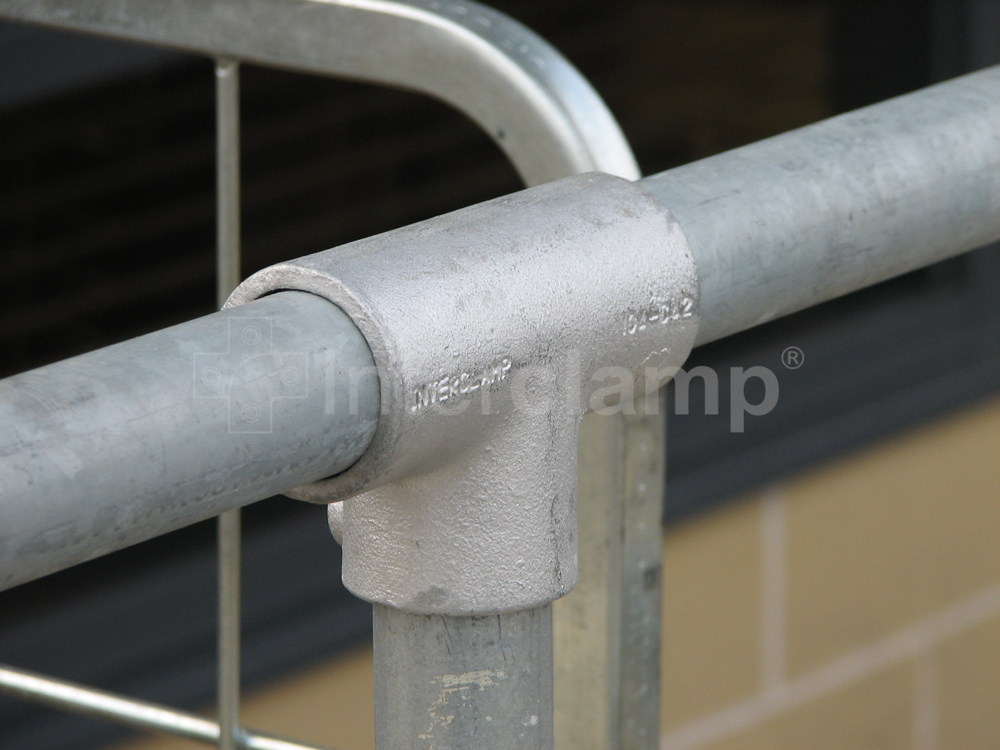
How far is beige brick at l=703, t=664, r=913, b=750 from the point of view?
214 cm

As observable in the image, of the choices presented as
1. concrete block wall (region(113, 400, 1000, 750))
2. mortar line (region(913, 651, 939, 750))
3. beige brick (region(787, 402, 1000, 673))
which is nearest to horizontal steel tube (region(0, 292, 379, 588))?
concrete block wall (region(113, 400, 1000, 750))

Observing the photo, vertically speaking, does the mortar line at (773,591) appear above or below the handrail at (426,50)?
above

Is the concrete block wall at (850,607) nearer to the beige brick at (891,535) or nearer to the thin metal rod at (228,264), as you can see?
the beige brick at (891,535)

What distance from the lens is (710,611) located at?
2059 millimetres

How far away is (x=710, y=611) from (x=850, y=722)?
15.1 inches

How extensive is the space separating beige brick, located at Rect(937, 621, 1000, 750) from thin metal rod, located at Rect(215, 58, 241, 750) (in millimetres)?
1975

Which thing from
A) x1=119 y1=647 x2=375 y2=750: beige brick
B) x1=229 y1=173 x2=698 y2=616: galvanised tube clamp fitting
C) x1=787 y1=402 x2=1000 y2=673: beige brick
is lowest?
x1=229 y1=173 x2=698 y2=616: galvanised tube clamp fitting

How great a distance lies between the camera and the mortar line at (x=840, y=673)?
2.07m

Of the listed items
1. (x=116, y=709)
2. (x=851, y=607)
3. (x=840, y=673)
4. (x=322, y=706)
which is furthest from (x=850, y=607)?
(x=116, y=709)

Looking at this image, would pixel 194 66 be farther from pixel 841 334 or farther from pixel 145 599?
pixel 841 334

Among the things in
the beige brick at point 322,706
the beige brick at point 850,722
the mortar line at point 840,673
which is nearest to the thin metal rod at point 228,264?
the beige brick at point 322,706

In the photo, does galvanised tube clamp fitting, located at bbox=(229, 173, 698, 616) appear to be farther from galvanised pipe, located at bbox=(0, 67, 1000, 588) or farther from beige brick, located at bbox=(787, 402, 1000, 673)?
beige brick, located at bbox=(787, 402, 1000, 673)

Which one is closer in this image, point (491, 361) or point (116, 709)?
point (491, 361)

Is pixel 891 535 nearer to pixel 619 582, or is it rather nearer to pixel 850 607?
pixel 850 607
